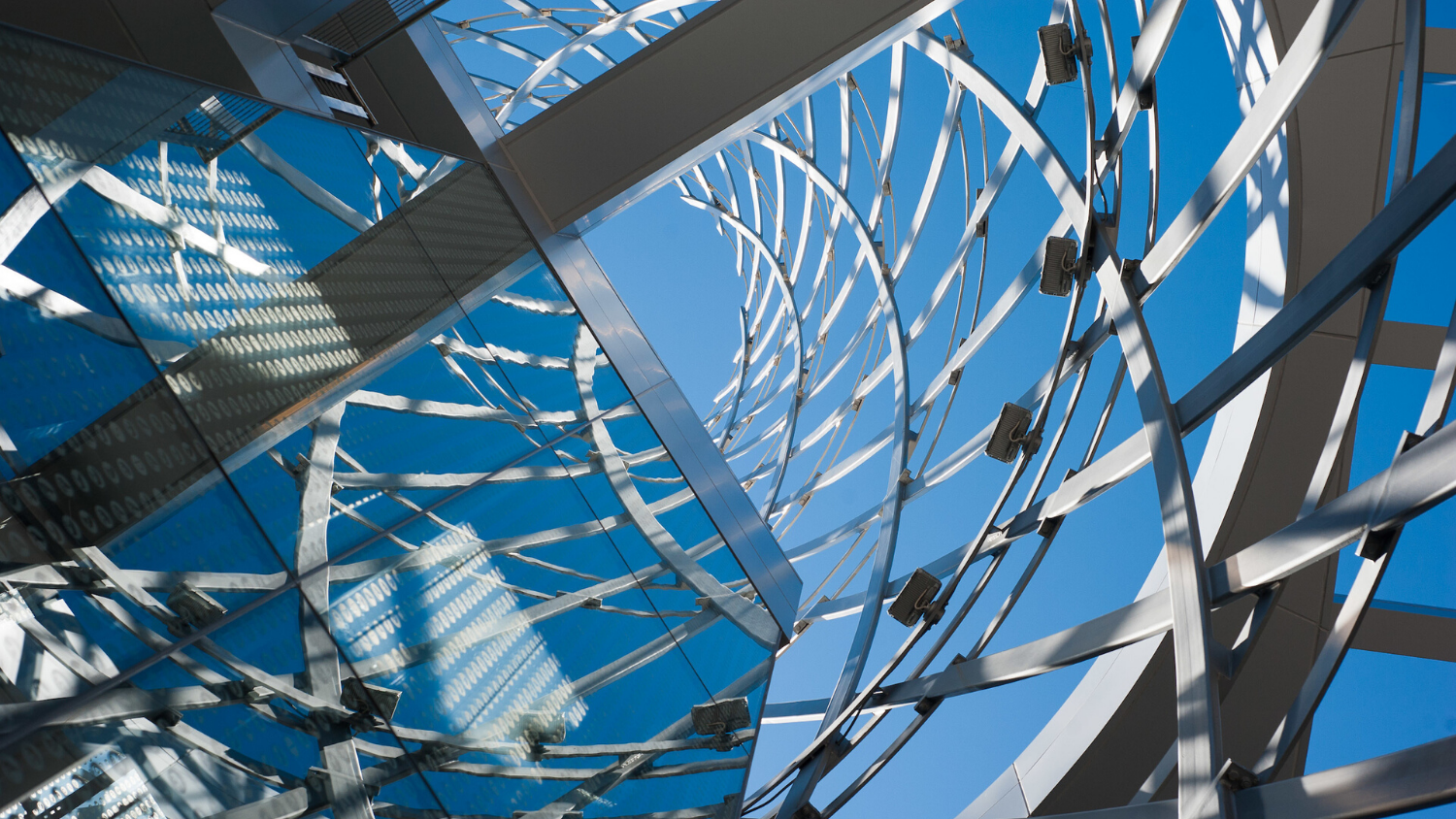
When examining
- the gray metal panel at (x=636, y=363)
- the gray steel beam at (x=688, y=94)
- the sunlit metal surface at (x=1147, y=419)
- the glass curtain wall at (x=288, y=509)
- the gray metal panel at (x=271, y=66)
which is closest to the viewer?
the glass curtain wall at (x=288, y=509)

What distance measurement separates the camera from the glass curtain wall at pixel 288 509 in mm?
3066

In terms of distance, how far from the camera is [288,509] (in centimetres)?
416

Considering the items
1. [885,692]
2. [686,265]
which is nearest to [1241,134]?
[885,692]

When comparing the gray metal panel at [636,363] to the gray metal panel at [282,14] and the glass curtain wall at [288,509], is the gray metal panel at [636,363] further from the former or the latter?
the glass curtain wall at [288,509]

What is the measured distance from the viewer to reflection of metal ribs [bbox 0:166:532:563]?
10.1ft

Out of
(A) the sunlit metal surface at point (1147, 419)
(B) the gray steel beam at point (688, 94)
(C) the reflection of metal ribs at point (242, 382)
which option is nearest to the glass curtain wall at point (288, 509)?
(C) the reflection of metal ribs at point (242, 382)

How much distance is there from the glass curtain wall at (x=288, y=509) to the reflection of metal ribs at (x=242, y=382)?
0.02m

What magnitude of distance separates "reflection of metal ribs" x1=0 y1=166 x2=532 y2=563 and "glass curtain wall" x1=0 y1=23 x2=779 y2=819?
0.02 meters

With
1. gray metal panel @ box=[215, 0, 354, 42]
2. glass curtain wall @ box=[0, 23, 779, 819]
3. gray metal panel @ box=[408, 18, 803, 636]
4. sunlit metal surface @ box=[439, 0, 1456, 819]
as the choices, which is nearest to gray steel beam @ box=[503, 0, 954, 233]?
gray metal panel @ box=[408, 18, 803, 636]

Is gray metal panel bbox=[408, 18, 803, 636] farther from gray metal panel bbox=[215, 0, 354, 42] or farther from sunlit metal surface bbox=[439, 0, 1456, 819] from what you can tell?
sunlit metal surface bbox=[439, 0, 1456, 819]

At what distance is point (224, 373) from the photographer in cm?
418

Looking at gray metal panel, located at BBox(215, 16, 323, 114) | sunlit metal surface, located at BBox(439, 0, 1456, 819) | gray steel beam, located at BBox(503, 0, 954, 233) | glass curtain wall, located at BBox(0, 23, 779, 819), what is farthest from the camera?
gray steel beam, located at BBox(503, 0, 954, 233)

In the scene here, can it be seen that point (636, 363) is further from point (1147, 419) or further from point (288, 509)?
point (288, 509)

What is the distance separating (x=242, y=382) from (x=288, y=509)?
736mm
